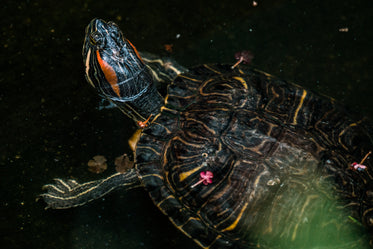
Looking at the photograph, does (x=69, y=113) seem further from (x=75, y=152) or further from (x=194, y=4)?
(x=194, y=4)

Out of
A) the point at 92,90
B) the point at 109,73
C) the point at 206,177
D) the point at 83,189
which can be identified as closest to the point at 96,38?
the point at 109,73

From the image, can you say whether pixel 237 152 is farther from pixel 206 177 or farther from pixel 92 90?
pixel 92 90

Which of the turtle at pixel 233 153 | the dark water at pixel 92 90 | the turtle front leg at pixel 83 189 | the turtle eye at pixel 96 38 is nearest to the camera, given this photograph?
the turtle at pixel 233 153

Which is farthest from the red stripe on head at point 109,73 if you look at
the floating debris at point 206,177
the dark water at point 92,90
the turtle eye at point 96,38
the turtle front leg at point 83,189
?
the floating debris at point 206,177

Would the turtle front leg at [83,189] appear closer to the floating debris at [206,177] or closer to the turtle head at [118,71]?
the turtle head at [118,71]

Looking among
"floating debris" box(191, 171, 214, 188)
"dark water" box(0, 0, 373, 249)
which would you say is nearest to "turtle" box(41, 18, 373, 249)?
"floating debris" box(191, 171, 214, 188)
